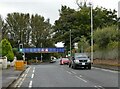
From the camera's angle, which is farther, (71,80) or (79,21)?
(79,21)

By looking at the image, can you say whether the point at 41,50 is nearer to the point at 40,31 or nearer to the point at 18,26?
the point at 40,31

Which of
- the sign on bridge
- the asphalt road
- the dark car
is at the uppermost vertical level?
the sign on bridge

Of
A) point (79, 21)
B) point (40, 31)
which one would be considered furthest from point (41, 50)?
point (79, 21)

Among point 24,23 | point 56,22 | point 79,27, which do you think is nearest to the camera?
point 79,27

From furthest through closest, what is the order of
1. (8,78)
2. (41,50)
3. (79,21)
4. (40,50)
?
(41,50) → (40,50) → (79,21) → (8,78)

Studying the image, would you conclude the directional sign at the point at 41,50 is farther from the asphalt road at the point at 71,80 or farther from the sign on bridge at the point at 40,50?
the asphalt road at the point at 71,80

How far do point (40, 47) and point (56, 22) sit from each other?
21.6 metres

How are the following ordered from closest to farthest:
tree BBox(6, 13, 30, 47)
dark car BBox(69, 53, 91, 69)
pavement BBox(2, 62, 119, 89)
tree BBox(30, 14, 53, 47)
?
pavement BBox(2, 62, 119, 89) < dark car BBox(69, 53, 91, 69) < tree BBox(6, 13, 30, 47) < tree BBox(30, 14, 53, 47)

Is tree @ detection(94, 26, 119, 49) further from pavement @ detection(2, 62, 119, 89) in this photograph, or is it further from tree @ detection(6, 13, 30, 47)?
tree @ detection(6, 13, 30, 47)

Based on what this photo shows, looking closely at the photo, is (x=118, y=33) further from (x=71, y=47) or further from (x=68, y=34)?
(x=71, y=47)

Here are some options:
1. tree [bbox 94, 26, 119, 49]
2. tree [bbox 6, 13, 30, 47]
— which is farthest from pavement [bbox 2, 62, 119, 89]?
tree [bbox 6, 13, 30, 47]

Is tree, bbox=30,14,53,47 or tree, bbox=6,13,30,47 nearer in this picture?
tree, bbox=6,13,30,47

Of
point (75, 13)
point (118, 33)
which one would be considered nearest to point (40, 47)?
point (75, 13)

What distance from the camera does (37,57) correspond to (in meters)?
126
